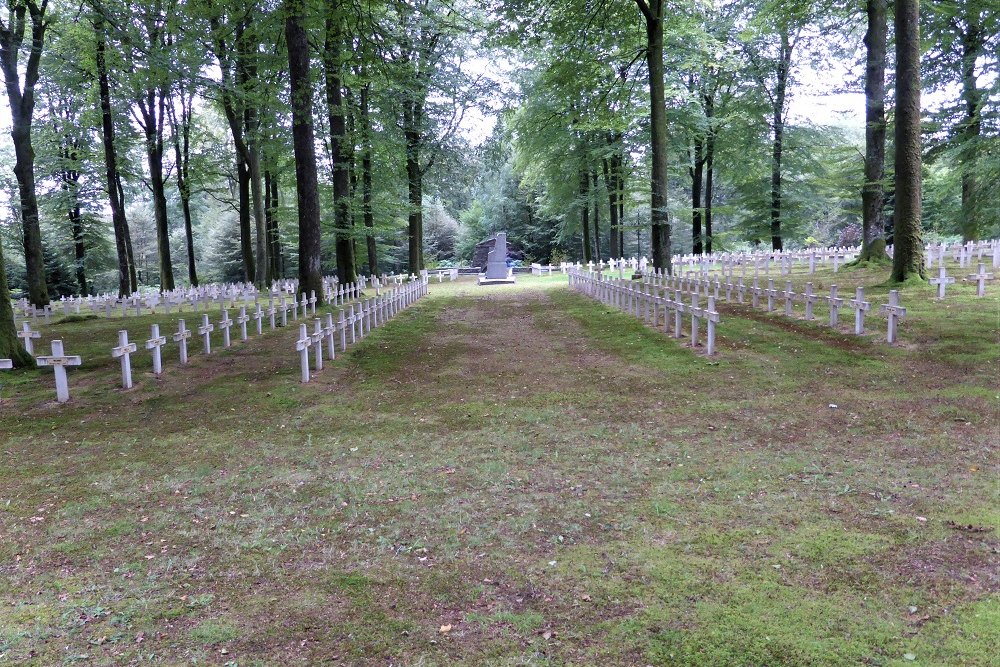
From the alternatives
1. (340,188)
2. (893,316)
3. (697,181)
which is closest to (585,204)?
(697,181)

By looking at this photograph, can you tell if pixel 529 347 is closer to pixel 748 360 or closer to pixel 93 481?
pixel 748 360

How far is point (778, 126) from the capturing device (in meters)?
31.1

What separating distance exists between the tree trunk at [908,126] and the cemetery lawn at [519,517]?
18.4 ft

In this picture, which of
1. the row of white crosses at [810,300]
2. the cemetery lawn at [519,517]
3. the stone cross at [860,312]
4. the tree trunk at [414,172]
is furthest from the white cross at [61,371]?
the tree trunk at [414,172]

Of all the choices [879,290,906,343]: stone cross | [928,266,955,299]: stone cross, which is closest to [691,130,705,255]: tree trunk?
[928,266,955,299]: stone cross

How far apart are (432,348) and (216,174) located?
25014 millimetres

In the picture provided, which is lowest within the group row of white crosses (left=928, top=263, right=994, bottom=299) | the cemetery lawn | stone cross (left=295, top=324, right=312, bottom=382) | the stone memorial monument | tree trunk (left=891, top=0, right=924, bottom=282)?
the cemetery lawn

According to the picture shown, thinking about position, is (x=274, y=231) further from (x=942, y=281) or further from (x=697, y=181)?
(x=942, y=281)

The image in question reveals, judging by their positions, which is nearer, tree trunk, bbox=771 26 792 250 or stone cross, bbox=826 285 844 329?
stone cross, bbox=826 285 844 329

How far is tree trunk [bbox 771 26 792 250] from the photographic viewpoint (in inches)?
1193

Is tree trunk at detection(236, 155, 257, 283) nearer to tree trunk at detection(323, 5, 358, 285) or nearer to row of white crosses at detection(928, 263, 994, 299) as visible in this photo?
tree trunk at detection(323, 5, 358, 285)

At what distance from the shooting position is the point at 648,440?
20.2ft

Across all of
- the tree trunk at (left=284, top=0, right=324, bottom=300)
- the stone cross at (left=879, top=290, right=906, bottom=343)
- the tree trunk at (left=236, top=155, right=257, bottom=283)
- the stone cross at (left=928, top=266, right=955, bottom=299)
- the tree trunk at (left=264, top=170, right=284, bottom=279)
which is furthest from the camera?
the tree trunk at (left=264, top=170, right=284, bottom=279)

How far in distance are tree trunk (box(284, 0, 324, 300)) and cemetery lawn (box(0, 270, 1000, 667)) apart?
8.03m
